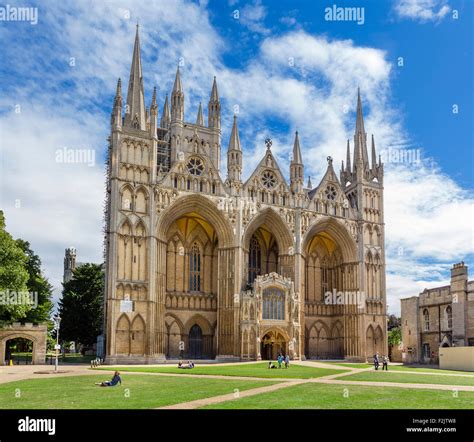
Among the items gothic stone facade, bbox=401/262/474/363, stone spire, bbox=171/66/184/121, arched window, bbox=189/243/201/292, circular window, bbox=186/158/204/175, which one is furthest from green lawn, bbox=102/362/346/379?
stone spire, bbox=171/66/184/121

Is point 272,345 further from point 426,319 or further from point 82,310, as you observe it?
point 82,310

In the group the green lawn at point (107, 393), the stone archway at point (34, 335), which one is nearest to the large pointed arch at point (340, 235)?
the stone archway at point (34, 335)

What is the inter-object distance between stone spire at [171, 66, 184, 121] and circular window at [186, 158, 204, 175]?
9968 millimetres

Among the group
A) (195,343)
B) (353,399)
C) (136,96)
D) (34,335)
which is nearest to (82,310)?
(195,343)

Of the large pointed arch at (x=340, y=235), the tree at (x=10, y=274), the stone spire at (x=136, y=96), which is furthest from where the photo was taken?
the large pointed arch at (x=340, y=235)

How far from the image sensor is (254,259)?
2820 inches

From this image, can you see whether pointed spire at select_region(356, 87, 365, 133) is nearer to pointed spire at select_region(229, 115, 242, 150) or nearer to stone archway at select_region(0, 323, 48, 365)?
pointed spire at select_region(229, 115, 242, 150)

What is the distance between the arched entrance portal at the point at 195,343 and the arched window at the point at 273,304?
8976 millimetres

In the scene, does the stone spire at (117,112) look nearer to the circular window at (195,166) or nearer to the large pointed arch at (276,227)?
the circular window at (195,166)

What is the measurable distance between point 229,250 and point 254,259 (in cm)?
831

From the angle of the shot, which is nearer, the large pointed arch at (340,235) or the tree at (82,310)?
the large pointed arch at (340,235)

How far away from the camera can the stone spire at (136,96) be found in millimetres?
65562
